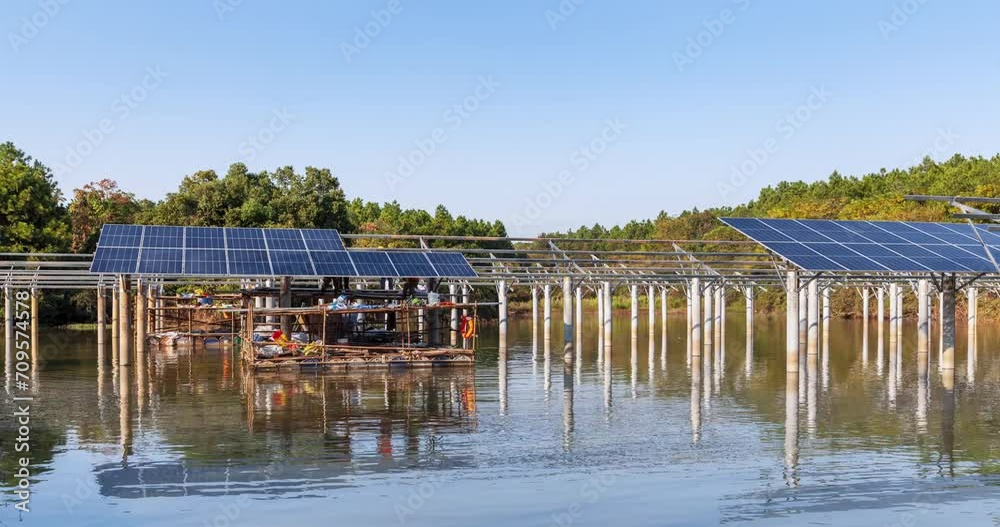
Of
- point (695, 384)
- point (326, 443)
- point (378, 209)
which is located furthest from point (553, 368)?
point (378, 209)

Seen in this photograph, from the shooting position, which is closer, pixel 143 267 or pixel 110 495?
pixel 110 495

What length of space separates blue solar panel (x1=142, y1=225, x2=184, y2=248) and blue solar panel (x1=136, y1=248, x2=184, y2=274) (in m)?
0.71

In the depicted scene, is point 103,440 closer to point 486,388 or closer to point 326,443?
point 326,443

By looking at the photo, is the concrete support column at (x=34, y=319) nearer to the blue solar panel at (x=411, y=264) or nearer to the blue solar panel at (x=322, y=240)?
the blue solar panel at (x=322, y=240)

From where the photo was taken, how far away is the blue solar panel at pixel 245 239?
33.2 m

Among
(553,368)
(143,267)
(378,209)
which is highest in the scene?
(378,209)

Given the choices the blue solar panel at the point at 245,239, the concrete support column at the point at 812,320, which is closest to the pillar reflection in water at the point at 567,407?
the concrete support column at the point at 812,320

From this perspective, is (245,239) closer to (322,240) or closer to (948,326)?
(322,240)

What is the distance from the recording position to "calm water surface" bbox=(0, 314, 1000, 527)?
1365cm

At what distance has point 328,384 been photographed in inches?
1098

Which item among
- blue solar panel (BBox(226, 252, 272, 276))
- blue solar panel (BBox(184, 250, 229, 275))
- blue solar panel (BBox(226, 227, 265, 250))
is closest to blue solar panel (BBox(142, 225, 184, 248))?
blue solar panel (BBox(184, 250, 229, 275))

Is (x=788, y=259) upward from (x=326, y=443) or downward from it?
upward

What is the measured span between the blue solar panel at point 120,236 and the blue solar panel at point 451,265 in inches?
395

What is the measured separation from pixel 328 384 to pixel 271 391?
203 centimetres
